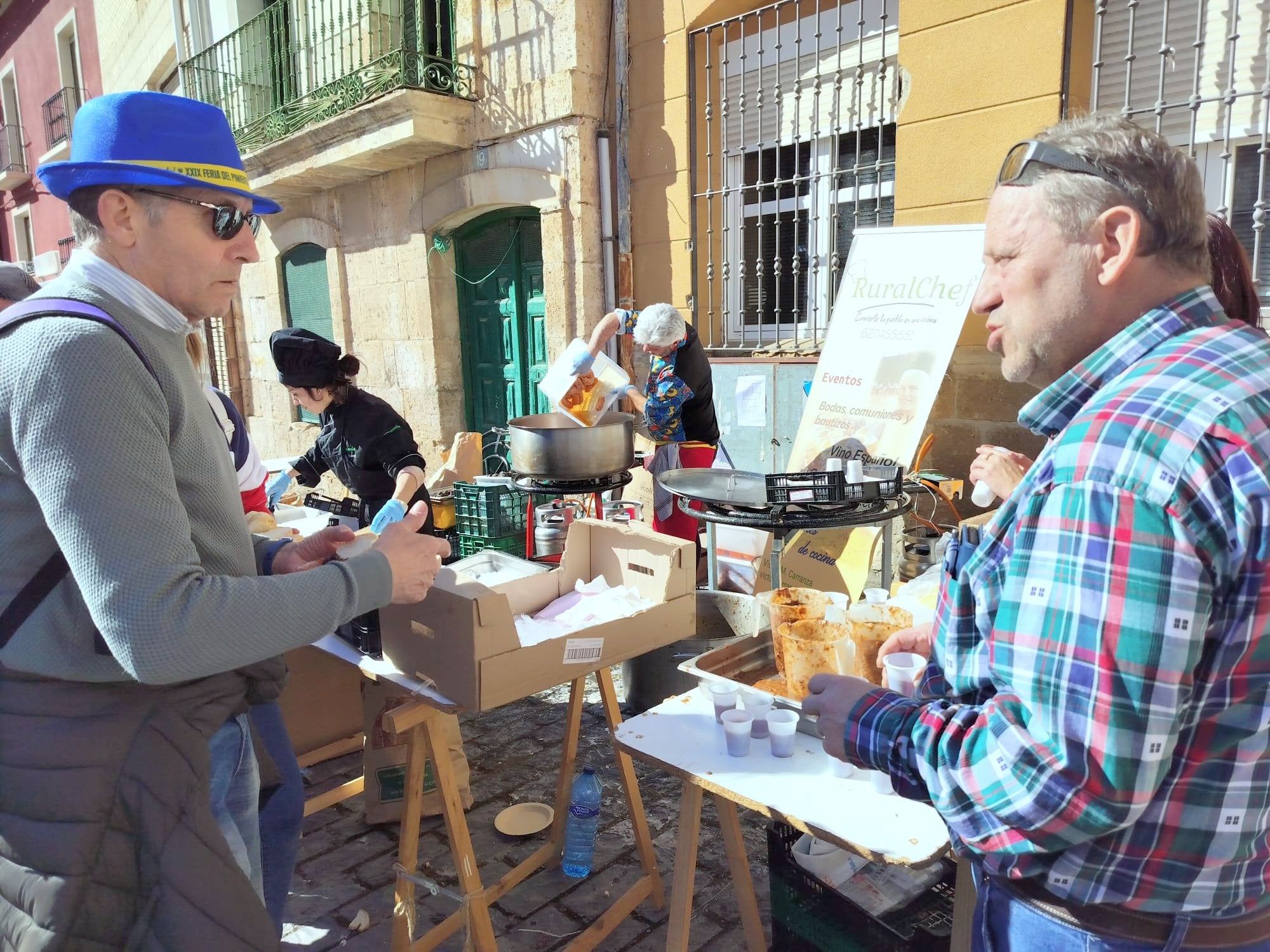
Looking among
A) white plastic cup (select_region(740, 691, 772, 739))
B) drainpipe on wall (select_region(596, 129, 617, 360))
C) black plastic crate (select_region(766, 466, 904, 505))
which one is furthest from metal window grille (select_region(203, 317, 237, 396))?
white plastic cup (select_region(740, 691, 772, 739))

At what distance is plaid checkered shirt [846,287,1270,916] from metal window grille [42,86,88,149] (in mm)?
19267

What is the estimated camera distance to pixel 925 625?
1726 mm

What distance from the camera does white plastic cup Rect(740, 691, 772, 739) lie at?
1.77 metres

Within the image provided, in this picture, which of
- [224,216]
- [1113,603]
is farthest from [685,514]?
[1113,603]

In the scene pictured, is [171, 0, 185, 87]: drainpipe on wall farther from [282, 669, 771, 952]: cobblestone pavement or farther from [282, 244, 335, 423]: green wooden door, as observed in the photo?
[282, 669, 771, 952]: cobblestone pavement

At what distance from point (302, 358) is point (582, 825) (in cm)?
226

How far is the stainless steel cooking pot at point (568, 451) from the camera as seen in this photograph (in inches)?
141

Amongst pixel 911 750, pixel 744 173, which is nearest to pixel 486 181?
pixel 744 173

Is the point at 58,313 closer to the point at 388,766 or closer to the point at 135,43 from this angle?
the point at 388,766

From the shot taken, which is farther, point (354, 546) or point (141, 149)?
point (354, 546)

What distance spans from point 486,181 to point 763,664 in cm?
597

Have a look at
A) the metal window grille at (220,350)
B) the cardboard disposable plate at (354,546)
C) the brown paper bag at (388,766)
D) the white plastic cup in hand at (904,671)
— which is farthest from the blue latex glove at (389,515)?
the metal window grille at (220,350)

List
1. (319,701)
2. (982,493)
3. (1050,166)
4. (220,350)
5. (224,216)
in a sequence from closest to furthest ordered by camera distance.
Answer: (1050,166) < (224,216) < (982,493) < (319,701) < (220,350)

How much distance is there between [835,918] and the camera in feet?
6.36
